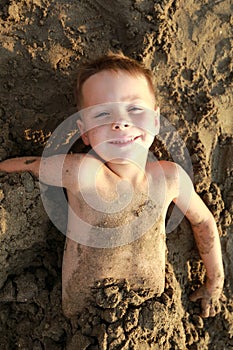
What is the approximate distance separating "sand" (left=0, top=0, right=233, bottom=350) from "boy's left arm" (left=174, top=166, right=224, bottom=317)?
8 cm

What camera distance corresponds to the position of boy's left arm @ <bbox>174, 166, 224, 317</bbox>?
286 cm

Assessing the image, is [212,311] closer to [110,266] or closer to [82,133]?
[110,266]

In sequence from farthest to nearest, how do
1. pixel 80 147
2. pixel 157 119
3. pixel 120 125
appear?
pixel 80 147 → pixel 157 119 → pixel 120 125

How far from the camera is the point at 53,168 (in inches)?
102

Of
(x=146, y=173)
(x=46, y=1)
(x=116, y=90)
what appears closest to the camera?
(x=116, y=90)

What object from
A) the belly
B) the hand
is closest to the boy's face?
the belly

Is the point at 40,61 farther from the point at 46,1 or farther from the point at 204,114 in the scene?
the point at 204,114

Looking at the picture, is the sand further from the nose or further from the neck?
the nose

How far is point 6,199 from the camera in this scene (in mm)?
2578

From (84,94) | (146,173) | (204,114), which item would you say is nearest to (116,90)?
(84,94)

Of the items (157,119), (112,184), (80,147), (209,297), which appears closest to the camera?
(112,184)

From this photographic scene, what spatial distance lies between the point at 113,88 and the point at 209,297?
1.40m

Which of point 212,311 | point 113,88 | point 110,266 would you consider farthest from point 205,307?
point 113,88

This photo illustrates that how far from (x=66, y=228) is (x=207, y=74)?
1304mm
